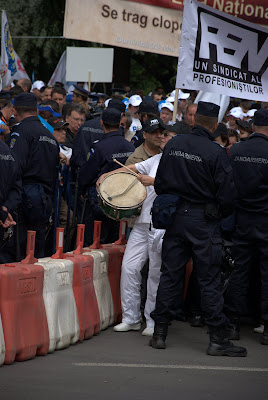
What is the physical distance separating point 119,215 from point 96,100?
9.29 metres

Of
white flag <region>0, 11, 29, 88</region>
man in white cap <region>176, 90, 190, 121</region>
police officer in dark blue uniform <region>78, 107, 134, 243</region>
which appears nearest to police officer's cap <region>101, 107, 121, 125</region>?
police officer in dark blue uniform <region>78, 107, 134, 243</region>

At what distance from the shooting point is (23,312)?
7992 millimetres

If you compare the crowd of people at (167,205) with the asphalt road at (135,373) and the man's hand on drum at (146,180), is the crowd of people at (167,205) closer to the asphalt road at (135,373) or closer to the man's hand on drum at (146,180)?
the man's hand on drum at (146,180)

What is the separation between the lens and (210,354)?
28.6 feet

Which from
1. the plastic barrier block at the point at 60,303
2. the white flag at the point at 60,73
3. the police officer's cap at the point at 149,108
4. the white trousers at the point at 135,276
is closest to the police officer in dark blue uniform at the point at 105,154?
the white trousers at the point at 135,276

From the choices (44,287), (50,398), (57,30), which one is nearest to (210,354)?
(44,287)

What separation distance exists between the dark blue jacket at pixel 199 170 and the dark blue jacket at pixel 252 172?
2.90 feet

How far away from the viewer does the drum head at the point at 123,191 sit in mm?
9508

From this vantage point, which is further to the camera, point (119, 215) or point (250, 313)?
point (250, 313)

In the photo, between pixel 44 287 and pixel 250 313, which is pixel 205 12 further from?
pixel 44 287

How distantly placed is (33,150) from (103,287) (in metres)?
1.67

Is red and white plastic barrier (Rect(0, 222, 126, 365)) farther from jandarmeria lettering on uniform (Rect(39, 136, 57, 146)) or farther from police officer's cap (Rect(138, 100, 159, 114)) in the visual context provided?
police officer's cap (Rect(138, 100, 159, 114))

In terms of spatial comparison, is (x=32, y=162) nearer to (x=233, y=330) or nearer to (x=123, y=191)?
(x=123, y=191)

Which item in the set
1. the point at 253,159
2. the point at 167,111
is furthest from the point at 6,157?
the point at 167,111
